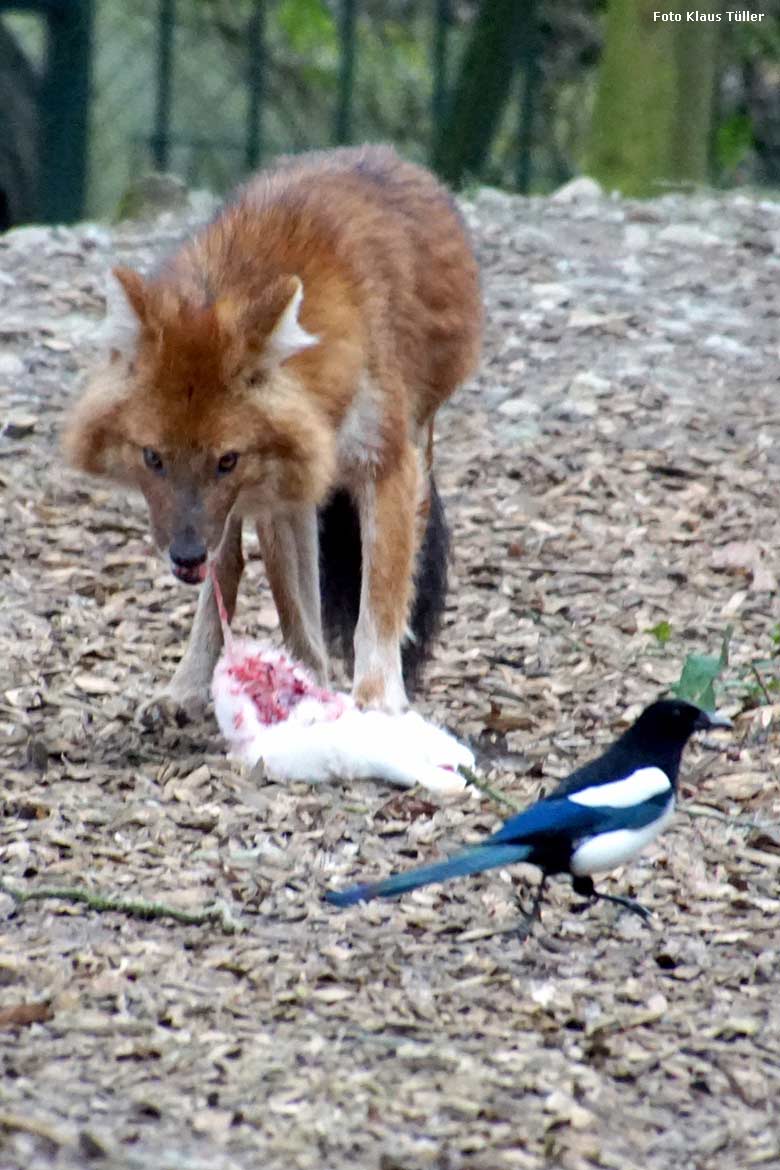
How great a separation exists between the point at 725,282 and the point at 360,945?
19.5 feet

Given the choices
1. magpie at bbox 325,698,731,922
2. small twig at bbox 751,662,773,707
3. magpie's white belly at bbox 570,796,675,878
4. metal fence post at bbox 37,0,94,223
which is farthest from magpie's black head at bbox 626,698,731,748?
metal fence post at bbox 37,0,94,223

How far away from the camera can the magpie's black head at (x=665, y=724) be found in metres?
4.47

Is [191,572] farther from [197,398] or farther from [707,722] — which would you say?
[707,722]

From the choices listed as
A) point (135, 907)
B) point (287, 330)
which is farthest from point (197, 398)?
point (135, 907)

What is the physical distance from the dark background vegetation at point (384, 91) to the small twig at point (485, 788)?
7260 millimetres

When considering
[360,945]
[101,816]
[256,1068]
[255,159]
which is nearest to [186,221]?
[255,159]

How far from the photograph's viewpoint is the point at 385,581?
19.9 feet

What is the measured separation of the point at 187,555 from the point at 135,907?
116cm

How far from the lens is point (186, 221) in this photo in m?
10.4

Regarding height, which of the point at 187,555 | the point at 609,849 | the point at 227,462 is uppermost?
the point at 227,462

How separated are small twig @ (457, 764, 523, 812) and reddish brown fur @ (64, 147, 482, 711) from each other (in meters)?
0.79

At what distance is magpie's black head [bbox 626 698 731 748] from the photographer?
4.47 m

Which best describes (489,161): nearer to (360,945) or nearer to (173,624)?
(173,624)

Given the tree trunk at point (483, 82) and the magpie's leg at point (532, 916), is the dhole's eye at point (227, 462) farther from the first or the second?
the tree trunk at point (483, 82)
